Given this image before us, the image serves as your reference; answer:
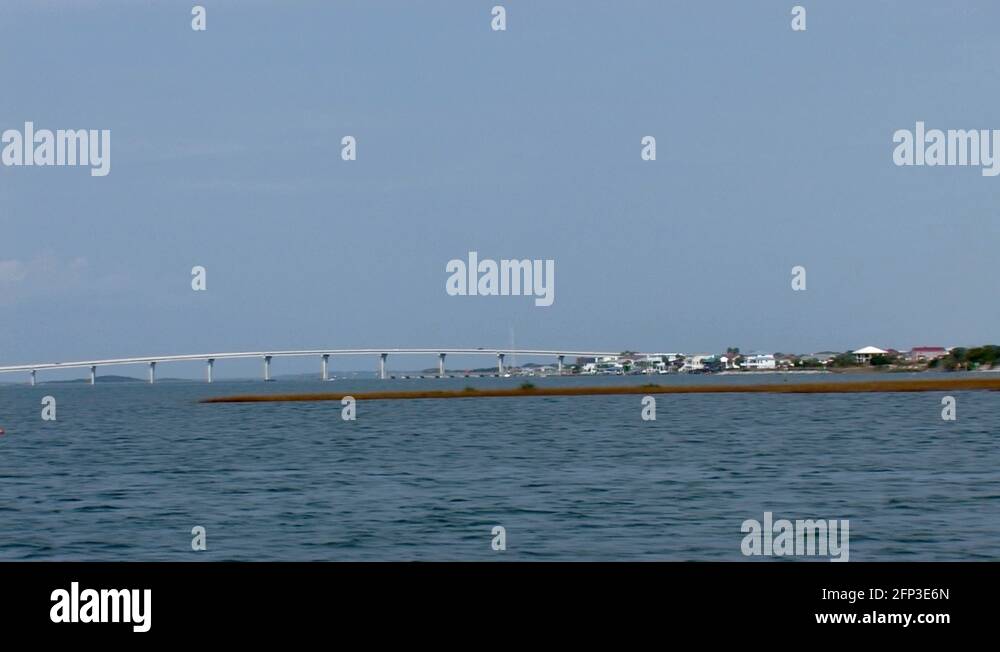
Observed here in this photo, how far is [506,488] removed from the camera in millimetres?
39406

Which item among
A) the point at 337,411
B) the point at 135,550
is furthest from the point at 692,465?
the point at 337,411

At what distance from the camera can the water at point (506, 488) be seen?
27188 millimetres

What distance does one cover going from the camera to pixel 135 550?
27234mm

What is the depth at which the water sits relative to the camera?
89.2 ft
